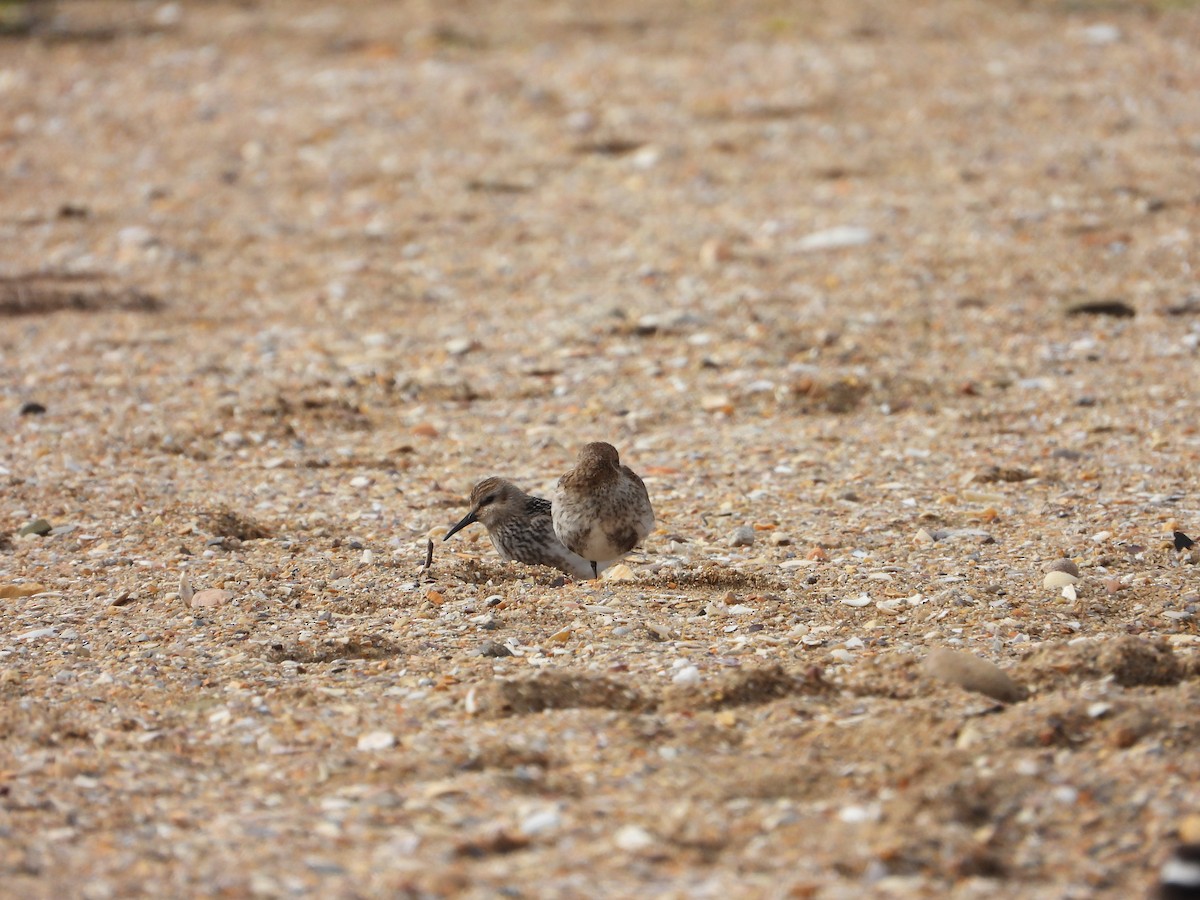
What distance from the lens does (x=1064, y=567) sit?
6.39 metres

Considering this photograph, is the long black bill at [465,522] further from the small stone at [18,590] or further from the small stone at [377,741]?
the small stone at [377,741]

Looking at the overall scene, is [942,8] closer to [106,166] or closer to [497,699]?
[106,166]

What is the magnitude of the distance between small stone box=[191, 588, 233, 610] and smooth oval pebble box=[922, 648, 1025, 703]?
9.10 feet

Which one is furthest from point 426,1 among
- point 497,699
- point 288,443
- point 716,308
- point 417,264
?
point 497,699

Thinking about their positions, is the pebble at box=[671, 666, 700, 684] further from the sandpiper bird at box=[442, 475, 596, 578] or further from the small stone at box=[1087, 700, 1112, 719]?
the sandpiper bird at box=[442, 475, 596, 578]

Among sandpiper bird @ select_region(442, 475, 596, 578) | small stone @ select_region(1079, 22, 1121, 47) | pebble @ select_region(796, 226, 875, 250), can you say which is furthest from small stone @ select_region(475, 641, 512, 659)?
small stone @ select_region(1079, 22, 1121, 47)

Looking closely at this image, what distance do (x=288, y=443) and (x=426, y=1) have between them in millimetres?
10189

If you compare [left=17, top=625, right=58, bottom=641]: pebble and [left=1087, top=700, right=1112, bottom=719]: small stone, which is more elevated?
[left=1087, top=700, right=1112, bottom=719]: small stone

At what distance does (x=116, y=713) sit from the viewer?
5.23 m

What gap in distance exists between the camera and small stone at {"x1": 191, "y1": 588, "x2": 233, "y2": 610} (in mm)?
6281

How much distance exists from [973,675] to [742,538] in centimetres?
200

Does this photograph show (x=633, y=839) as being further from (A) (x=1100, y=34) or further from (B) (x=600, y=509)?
(A) (x=1100, y=34)

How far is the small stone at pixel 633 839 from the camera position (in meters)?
4.24

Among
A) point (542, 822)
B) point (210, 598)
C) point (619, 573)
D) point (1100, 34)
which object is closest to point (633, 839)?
point (542, 822)
